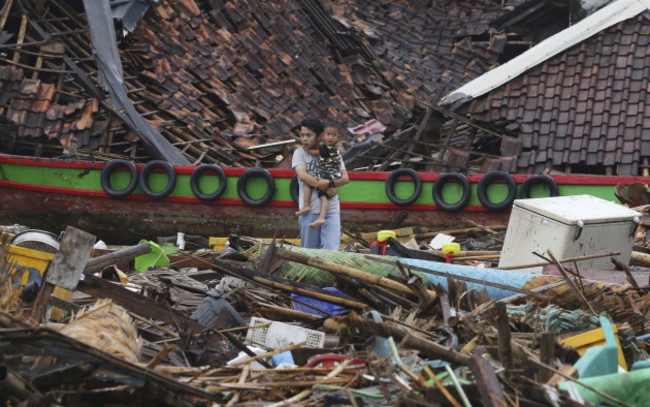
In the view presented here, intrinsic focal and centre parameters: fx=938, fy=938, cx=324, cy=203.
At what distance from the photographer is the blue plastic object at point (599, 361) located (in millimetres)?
4402

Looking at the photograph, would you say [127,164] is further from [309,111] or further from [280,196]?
[309,111]

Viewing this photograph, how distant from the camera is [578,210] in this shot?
7.97 metres

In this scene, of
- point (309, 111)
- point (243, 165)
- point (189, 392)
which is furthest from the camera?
point (309, 111)

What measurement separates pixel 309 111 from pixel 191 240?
6269 mm

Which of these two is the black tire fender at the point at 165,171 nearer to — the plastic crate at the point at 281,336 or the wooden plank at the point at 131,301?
the wooden plank at the point at 131,301

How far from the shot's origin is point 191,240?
41.1 ft

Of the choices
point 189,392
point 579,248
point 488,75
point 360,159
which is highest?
point 488,75

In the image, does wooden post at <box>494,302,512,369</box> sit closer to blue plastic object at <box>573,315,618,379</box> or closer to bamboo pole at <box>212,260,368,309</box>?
blue plastic object at <box>573,315,618,379</box>

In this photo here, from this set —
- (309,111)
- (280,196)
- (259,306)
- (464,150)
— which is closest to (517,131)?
→ (464,150)

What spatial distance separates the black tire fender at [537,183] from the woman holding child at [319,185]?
4.24 m

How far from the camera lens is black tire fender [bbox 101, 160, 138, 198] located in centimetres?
1307

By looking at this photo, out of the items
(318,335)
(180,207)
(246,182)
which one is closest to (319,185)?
(318,335)

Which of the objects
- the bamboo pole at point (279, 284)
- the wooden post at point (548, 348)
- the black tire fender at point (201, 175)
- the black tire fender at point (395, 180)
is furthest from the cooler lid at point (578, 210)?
the black tire fender at point (201, 175)

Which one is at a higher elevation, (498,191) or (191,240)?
(498,191)
